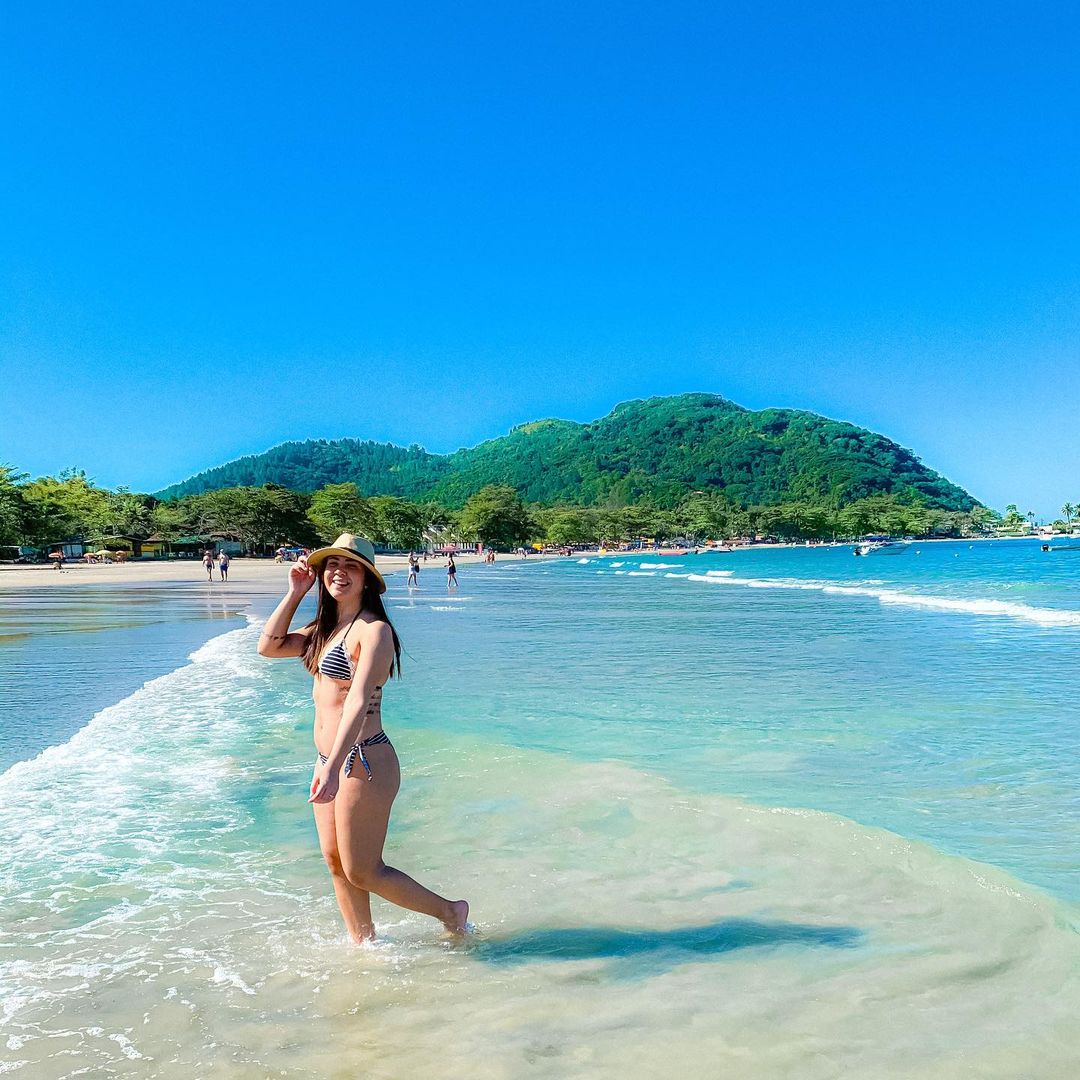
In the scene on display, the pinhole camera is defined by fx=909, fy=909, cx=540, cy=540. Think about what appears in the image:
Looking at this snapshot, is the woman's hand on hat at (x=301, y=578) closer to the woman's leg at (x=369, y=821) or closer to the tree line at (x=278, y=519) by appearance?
the woman's leg at (x=369, y=821)

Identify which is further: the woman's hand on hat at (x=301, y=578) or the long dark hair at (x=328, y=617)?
the woman's hand on hat at (x=301, y=578)

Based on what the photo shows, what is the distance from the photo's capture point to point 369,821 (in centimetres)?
378

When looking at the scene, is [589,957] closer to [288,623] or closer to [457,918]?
[457,918]

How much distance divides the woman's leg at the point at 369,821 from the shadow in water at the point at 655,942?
27.2 inches

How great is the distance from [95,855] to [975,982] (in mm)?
4904

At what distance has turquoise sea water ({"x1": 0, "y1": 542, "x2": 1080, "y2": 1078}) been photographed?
11.3ft

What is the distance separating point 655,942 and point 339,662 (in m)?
2.06

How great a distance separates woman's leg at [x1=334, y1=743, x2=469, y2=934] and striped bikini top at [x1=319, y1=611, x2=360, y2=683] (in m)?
0.32

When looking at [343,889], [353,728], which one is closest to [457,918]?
[343,889]

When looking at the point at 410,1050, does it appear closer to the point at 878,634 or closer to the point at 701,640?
the point at 701,640

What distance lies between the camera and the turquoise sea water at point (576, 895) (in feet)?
11.3

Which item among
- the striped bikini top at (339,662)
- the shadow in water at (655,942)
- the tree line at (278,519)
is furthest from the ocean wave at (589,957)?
the tree line at (278,519)

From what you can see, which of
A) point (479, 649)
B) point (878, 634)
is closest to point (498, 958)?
point (479, 649)

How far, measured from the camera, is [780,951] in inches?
167
